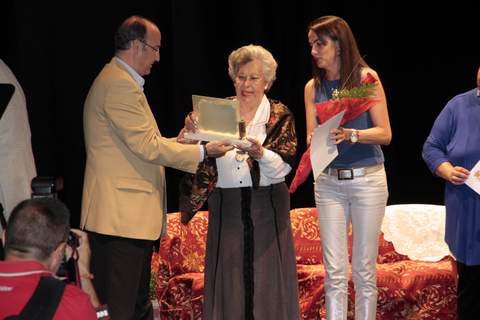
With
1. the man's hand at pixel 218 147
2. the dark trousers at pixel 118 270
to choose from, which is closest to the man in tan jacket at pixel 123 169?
the dark trousers at pixel 118 270

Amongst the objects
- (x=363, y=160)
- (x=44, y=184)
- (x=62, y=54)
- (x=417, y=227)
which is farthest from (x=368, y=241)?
(x=62, y=54)

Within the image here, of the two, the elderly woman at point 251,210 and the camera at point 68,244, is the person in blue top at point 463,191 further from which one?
the camera at point 68,244

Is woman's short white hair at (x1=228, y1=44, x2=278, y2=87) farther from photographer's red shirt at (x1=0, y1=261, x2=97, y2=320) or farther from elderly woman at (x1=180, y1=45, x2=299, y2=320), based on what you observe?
photographer's red shirt at (x1=0, y1=261, x2=97, y2=320)

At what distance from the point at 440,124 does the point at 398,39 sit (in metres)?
2.02

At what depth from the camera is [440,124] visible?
4.39m

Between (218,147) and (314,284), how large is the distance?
4.62ft

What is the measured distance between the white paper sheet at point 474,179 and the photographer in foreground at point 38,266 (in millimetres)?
2288

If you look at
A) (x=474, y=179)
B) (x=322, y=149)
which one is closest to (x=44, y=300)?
(x=322, y=149)

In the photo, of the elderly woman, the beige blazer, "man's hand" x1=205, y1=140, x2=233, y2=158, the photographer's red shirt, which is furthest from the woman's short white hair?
the photographer's red shirt

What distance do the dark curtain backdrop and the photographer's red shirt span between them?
3.00 m

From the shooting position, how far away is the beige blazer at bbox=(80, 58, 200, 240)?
148 inches

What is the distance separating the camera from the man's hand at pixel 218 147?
3.95 m

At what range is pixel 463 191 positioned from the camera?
4281mm

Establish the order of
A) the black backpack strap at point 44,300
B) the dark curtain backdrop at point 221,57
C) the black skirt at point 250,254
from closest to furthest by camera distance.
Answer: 1. the black backpack strap at point 44,300
2. the black skirt at point 250,254
3. the dark curtain backdrop at point 221,57
